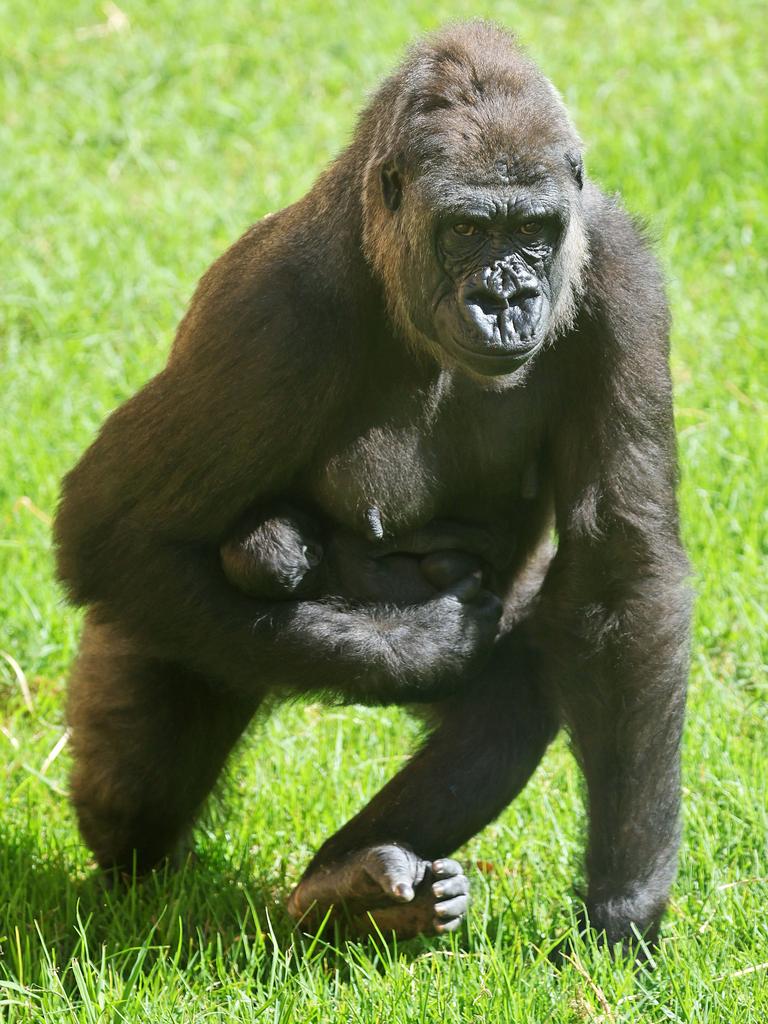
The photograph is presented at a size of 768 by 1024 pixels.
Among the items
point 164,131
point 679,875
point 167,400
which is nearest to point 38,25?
point 164,131

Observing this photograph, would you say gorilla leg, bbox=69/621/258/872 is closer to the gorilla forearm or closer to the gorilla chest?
the gorilla forearm

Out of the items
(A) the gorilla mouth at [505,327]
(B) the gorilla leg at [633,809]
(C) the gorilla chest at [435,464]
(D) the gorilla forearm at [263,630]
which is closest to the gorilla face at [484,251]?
(A) the gorilla mouth at [505,327]

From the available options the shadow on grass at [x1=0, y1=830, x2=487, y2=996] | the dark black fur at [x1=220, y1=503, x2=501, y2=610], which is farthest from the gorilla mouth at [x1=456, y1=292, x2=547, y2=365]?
the shadow on grass at [x1=0, y1=830, x2=487, y2=996]

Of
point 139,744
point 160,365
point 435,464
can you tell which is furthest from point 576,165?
point 160,365

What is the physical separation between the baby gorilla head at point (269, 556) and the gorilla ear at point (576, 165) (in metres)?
1.25

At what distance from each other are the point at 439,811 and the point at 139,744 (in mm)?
955

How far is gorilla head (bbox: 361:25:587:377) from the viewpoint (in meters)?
4.24

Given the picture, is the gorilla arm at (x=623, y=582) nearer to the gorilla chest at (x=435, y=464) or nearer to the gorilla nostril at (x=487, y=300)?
the gorilla chest at (x=435, y=464)

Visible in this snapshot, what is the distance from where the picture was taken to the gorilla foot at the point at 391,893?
446 cm

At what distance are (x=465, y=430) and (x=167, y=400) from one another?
91 cm

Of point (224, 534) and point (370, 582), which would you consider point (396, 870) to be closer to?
point (370, 582)

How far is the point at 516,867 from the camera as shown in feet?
17.0

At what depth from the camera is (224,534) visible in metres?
4.61

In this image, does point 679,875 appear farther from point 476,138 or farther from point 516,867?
point 476,138
